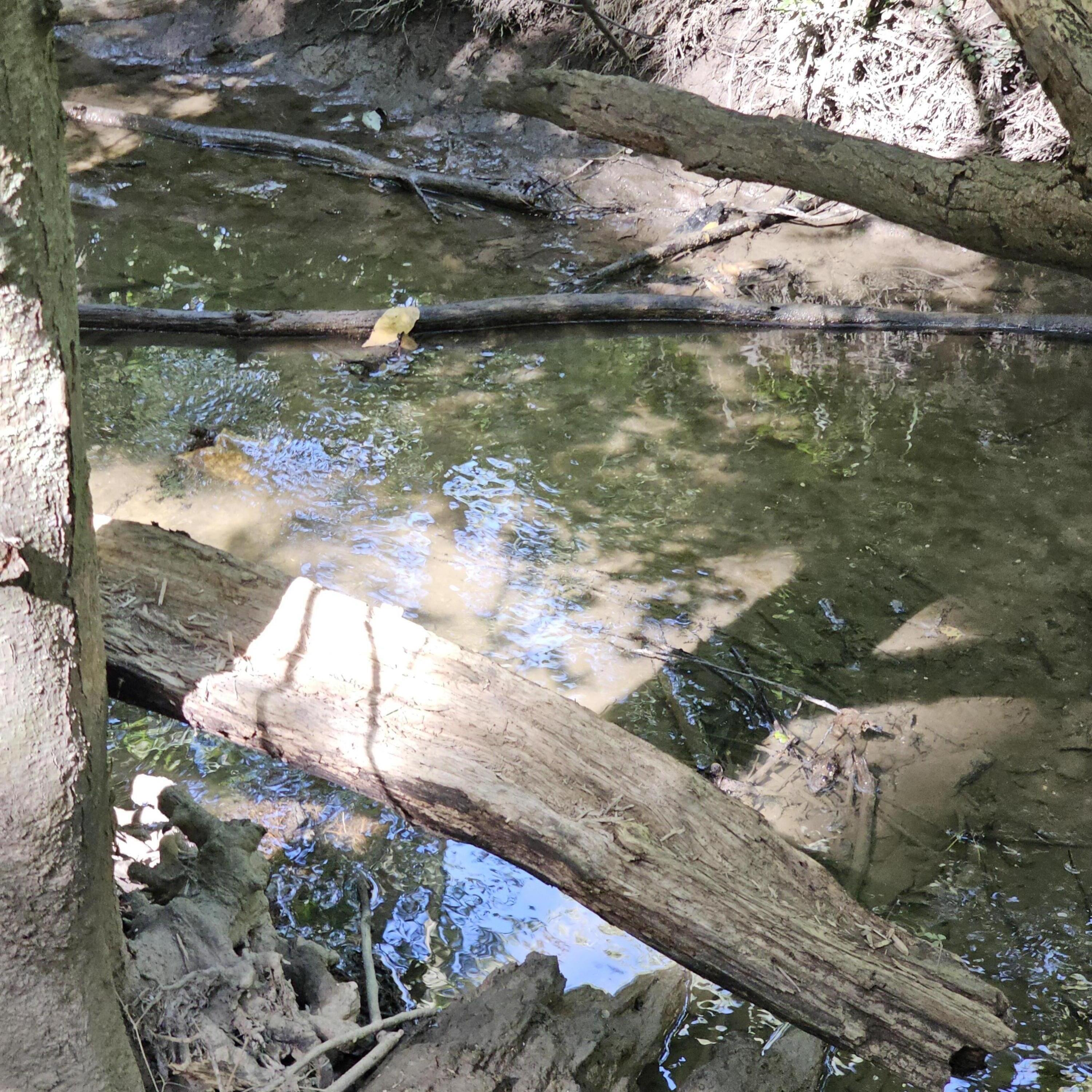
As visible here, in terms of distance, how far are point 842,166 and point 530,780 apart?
1556mm

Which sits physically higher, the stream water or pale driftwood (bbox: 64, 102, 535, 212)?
pale driftwood (bbox: 64, 102, 535, 212)

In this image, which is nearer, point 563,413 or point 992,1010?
point 992,1010

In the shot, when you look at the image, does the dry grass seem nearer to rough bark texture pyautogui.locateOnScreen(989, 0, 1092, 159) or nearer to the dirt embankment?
the dirt embankment

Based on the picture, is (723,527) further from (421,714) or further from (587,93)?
(421,714)

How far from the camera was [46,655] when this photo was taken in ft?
5.44

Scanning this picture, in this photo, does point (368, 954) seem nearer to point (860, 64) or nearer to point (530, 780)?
point (530, 780)

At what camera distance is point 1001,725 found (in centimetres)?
→ 370

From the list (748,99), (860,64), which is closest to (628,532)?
(748,99)

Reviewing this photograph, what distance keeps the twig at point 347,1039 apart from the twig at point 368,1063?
0.03 metres

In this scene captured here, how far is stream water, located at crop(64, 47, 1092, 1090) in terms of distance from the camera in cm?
307

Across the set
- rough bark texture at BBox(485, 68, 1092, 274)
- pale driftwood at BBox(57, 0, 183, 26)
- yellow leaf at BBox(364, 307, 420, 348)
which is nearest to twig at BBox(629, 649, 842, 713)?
rough bark texture at BBox(485, 68, 1092, 274)

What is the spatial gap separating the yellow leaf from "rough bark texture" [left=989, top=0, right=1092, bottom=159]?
4.13 meters

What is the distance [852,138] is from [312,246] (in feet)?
17.4

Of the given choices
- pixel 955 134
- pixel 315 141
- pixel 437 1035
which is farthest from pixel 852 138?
pixel 315 141
